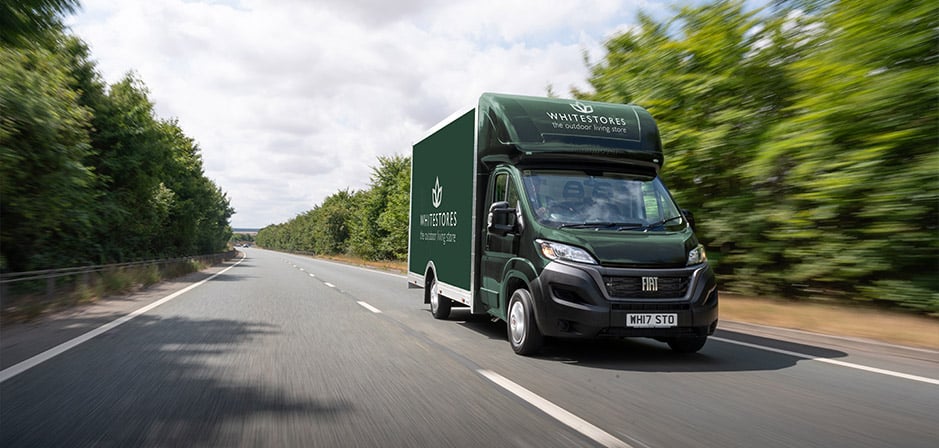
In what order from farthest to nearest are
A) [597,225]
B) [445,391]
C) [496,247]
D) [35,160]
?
[35,160] < [496,247] < [597,225] < [445,391]

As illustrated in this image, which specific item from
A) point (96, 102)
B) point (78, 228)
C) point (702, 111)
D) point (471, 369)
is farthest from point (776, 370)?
point (96, 102)

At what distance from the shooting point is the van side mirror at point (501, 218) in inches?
272

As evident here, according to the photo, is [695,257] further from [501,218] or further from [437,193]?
[437,193]

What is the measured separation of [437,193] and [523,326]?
4182 millimetres

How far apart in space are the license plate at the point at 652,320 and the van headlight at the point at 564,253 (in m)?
0.65

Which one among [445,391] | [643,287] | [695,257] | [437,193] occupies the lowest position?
[445,391]

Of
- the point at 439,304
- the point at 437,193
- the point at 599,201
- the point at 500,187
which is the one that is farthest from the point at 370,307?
the point at 599,201

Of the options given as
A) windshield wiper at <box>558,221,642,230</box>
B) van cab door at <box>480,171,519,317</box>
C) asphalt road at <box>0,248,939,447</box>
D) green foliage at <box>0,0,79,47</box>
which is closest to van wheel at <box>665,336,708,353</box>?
asphalt road at <box>0,248,939,447</box>

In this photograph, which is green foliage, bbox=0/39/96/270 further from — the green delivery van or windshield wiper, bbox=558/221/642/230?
windshield wiper, bbox=558/221/642/230

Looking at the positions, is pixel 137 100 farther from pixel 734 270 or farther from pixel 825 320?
pixel 825 320

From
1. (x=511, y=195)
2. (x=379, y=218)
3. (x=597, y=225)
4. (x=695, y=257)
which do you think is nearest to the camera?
(x=695, y=257)

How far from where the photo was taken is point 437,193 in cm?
1046

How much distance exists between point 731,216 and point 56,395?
11.4 metres

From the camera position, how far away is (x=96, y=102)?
24.5 metres
